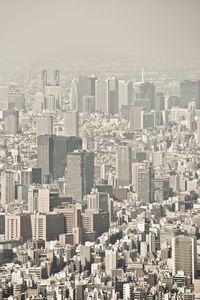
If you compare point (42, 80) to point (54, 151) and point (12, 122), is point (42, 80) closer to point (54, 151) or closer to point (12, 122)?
point (54, 151)

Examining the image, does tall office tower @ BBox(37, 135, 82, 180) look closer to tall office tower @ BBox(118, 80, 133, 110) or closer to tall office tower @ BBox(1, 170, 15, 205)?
tall office tower @ BBox(1, 170, 15, 205)

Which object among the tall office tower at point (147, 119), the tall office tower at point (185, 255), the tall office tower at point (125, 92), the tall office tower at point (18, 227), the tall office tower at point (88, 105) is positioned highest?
the tall office tower at point (125, 92)

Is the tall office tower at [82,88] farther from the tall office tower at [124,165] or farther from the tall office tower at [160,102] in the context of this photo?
the tall office tower at [160,102]

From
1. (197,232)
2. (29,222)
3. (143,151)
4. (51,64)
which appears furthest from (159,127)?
(197,232)

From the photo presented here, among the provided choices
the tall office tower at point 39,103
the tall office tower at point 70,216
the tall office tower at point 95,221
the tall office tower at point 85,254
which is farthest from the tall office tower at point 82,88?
the tall office tower at point 85,254

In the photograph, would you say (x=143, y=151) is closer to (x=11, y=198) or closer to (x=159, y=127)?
(x=159, y=127)

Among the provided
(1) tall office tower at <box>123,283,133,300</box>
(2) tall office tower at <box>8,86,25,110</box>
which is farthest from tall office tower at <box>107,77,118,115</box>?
(1) tall office tower at <box>123,283,133,300</box>

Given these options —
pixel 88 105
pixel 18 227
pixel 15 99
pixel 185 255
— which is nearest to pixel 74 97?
pixel 88 105
